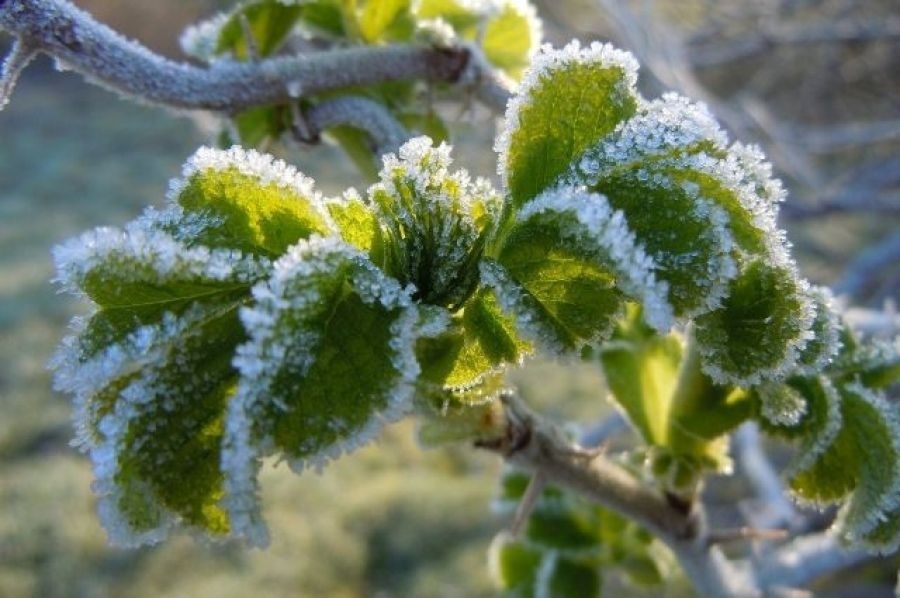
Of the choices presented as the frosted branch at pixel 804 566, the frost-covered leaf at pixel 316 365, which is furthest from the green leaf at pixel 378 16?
the frosted branch at pixel 804 566

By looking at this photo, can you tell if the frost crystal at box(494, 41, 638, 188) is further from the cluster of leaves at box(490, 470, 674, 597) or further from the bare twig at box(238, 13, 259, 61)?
the cluster of leaves at box(490, 470, 674, 597)

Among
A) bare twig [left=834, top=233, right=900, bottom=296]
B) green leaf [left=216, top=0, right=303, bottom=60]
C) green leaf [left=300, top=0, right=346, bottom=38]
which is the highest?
bare twig [left=834, top=233, right=900, bottom=296]

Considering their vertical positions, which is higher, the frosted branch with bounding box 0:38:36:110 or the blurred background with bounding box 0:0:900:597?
the blurred background with bounding box 0:0:900:597

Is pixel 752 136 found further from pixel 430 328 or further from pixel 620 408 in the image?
pixel 430 328

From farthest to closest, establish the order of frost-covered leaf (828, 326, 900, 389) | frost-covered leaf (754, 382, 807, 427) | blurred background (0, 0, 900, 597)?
1. blurred background (0, 0, 900, 597)
2. frost-covered leaf (828, 326, 900, 389)
3. frost-covered leaf (754, 382, 807, 427)

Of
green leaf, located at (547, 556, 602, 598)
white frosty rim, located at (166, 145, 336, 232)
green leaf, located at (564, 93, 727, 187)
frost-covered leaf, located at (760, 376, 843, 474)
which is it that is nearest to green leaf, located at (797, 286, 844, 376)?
frost-covered leaf, located at (760, 376, 843, 474)

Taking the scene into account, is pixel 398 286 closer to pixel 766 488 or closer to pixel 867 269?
pixel 766 488

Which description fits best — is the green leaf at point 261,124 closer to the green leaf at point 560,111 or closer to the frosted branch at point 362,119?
the frosted branch at point 362,119

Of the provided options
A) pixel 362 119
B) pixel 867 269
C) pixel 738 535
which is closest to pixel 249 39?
pixel 362 119
